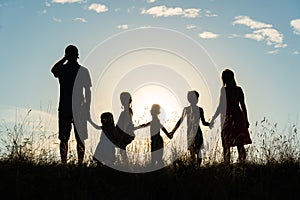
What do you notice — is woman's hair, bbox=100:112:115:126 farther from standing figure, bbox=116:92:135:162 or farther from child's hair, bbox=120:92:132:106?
child's hair, bbox=120:92:132:106

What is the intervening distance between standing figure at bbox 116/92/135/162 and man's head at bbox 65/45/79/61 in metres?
1.09

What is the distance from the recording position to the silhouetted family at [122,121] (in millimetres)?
9175

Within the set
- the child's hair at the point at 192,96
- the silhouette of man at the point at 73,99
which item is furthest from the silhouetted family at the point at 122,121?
the child's hair at the point at 192,96

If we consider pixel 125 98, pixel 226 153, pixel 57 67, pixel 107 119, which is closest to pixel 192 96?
pixel 125 98

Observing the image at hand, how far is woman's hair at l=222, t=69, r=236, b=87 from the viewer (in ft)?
33.3

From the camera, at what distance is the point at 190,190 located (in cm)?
773

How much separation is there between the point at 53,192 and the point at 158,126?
3.10 m

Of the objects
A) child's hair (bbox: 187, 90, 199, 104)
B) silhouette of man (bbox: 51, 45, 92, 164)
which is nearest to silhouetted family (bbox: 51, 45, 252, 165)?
silhouette of man (bbox: 51, 45, 92, 164)

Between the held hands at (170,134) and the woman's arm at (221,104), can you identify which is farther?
the woman's arm at (221,104)

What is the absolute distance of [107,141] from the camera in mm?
9141

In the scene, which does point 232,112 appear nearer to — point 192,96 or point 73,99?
point 192,96

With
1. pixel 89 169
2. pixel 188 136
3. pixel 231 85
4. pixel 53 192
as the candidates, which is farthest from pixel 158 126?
pixel 53 192

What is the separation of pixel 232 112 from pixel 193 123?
78cm

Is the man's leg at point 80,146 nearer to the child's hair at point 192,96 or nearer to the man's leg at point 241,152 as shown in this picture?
the child's hair at point 192,96
